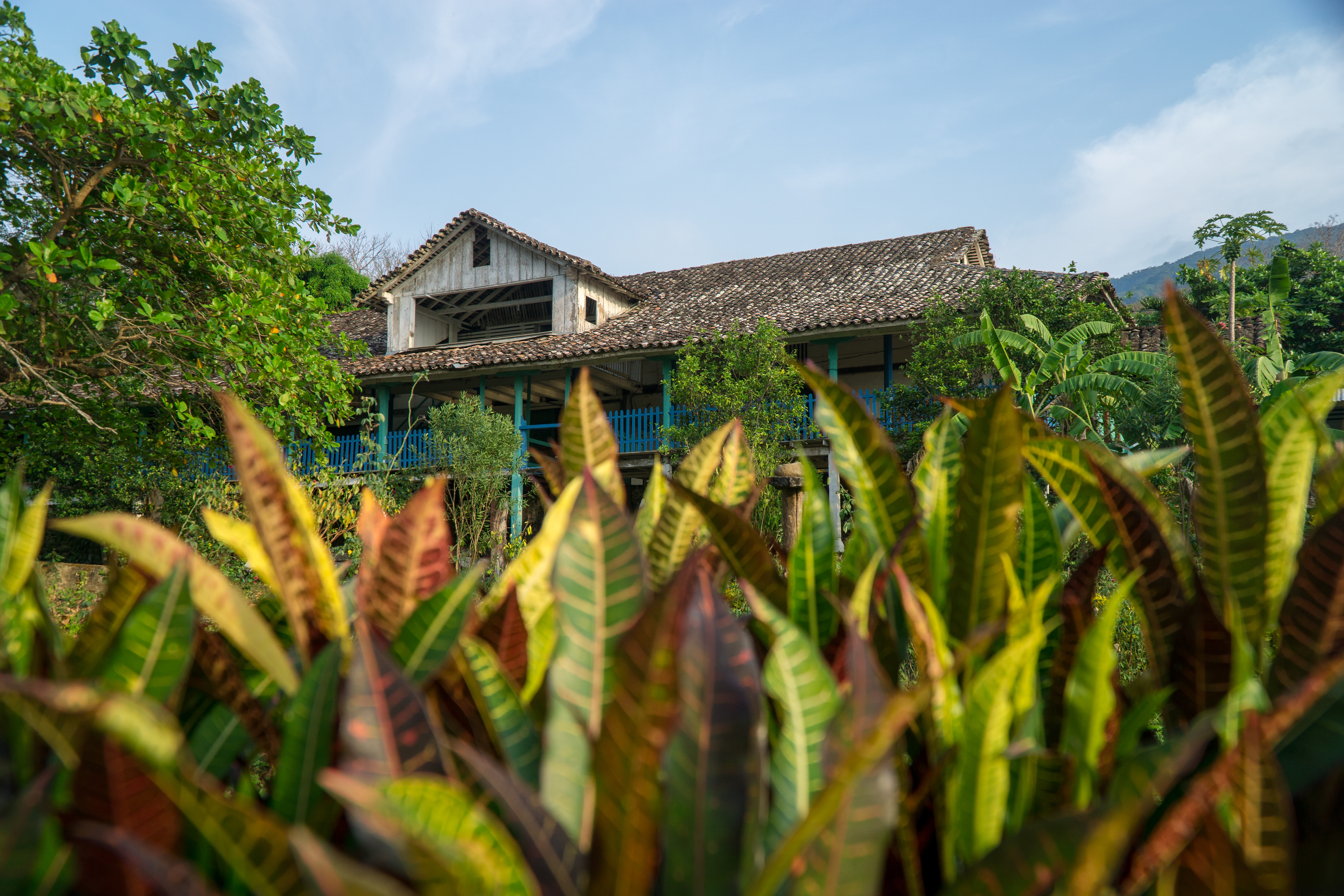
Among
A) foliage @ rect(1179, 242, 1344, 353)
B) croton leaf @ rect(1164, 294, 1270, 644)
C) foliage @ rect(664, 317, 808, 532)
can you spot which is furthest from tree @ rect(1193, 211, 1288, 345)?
croton leaf @ rect(1164, 294, 1270, 644)

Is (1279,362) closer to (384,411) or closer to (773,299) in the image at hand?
(773,299)

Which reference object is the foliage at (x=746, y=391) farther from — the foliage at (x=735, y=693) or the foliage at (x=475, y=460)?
the foliage at (x=735, y=693)

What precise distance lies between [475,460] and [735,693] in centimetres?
1181

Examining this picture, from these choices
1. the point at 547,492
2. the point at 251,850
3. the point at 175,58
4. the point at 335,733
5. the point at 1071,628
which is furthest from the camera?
the point at 175,58

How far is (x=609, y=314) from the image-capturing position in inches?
647

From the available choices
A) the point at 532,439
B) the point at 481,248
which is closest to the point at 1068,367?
the point at 532,439

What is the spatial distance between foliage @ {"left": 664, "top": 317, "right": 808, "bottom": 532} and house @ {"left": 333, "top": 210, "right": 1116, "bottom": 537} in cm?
93

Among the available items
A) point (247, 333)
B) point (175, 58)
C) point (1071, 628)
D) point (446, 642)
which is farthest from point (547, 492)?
point (175, 58)

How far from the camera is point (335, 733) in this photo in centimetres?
50

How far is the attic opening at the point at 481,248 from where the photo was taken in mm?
16172

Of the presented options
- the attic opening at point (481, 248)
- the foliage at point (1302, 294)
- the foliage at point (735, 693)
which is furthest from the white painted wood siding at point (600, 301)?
the foliage at point (735, 693)

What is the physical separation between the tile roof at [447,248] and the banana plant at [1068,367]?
767 centimetres

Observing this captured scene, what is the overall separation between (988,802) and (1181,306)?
380 millimetres

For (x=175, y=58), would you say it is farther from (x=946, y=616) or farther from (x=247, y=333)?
(x=946, y=616)
